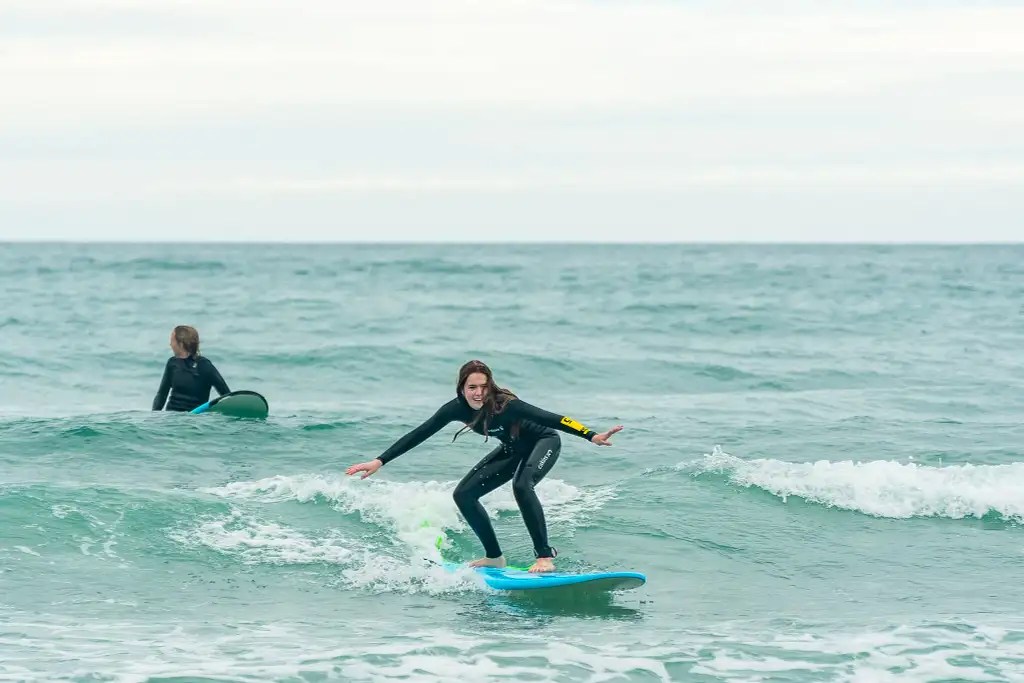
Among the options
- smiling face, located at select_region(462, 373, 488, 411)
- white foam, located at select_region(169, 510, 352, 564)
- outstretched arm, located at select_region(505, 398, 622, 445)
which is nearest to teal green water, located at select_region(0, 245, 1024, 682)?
white foam, located at select_region(169, 510, 352, 564)

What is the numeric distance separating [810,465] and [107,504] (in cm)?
759

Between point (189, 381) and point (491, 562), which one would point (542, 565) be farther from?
point (189, 381)

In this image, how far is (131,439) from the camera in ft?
45.9

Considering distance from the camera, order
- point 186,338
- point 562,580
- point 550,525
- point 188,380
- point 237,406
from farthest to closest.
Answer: point 237,406 → point 188,380 → point 186,338 → point 550,525 → point 562,580

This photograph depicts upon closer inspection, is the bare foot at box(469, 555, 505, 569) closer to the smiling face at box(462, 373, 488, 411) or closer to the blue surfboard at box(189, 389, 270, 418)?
the smiling face at box(462, 373, 488, 411)

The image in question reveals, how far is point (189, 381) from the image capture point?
14320 millimetres

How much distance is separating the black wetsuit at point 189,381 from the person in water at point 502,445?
248 inches

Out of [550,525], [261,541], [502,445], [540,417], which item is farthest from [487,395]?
[261,541]

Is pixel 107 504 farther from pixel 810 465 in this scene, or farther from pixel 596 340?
pixel 596 340

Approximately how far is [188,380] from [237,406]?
37.1 inches

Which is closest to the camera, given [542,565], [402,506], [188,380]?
[542,565]

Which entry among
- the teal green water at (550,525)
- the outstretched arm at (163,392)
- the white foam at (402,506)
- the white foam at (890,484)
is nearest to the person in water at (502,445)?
the teal green water at (550,525)

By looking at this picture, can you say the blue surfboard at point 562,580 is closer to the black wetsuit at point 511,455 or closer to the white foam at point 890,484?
the black wetsuit at point 511,455

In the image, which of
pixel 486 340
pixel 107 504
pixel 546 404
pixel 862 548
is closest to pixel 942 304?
pixel 486 340
